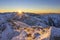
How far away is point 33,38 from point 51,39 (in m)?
3.26

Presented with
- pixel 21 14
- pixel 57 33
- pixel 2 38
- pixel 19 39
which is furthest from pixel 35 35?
pixel 21 14

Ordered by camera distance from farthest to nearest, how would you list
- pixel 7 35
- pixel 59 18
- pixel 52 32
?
pixel 59 18, pixel 7 35, pixel 52 32

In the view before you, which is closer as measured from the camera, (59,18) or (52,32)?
(52,32)

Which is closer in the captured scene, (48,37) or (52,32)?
(48,37)

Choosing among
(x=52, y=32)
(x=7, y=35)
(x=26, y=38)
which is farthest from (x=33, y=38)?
(x=7, y=35)

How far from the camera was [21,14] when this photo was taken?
134ft

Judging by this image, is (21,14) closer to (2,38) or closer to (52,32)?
(2,38)

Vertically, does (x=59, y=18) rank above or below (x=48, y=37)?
below

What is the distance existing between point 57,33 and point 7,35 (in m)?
7.15

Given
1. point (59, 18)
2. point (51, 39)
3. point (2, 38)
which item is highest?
point (51, 39)

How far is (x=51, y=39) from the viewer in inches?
574

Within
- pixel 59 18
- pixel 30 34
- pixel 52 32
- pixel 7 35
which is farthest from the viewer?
pixel 59 18

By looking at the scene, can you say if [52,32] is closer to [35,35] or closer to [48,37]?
[48,37]

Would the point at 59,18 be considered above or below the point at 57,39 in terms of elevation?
below
